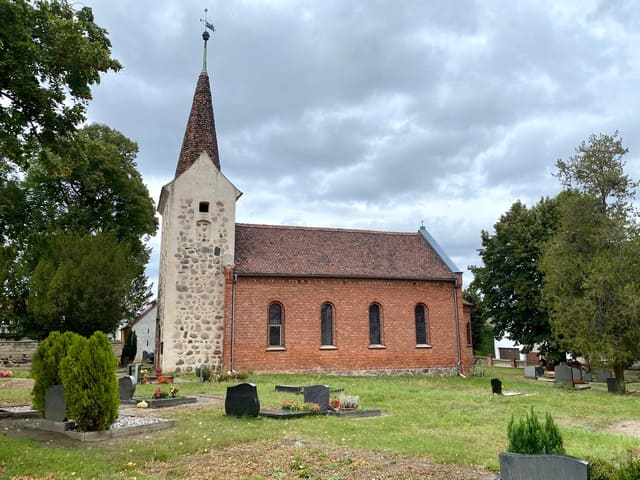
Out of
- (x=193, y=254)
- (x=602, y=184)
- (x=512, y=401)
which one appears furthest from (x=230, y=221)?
(x=602, y=184)

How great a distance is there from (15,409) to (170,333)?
1222cm

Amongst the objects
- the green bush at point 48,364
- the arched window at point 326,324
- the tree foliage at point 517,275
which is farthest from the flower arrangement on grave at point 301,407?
the tree foliage at point 517,275

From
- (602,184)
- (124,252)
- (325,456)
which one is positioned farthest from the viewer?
(124,252)

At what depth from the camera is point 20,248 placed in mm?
31781

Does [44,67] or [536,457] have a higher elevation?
[44,67]

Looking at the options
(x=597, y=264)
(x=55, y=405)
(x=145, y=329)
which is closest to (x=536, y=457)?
(x=55, y=405)

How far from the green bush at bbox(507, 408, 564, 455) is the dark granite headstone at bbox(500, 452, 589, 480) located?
0.35 m

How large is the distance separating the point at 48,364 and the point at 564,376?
75.3 ft

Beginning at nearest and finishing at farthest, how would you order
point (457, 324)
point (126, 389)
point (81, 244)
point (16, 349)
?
point (126, 389) < point (81, 244) < point (457, 324) < point (16, 349)

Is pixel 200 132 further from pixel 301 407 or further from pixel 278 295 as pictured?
pixel 301 407

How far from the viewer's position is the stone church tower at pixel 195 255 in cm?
2595

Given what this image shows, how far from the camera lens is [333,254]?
29.5 m

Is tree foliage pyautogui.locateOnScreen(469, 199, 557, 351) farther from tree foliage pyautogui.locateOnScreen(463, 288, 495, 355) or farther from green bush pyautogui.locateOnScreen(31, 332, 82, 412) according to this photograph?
green bush pyautogui.locateOnScreen(31, 332, 82, 412)

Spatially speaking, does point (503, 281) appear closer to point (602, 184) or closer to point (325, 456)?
point (602, 184)
